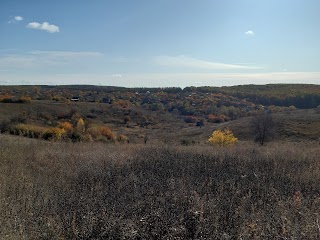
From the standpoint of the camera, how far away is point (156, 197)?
18.4ft

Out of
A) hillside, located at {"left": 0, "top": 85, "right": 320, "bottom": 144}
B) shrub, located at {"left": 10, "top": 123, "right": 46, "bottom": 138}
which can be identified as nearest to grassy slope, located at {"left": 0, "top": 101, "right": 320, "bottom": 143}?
hillside, located at {"left": 0, "top": 85, "right": 320, "bottom": 144}

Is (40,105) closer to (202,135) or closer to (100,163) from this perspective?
(202,135)

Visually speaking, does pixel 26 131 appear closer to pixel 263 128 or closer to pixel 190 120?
pixel 263 128

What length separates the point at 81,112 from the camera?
7700 centimetres

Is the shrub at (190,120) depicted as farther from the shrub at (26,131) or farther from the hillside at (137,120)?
the shrub at (26,131)

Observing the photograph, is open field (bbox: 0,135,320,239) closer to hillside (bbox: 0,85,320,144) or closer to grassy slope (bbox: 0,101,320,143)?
hillside (bbox: 0,85,320,144)

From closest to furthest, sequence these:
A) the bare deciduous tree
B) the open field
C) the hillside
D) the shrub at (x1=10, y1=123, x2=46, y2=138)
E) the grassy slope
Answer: the open field
the shrub at (x1=10, y1=123, x2=46, y2=138)
the bare deciduous tree
the hillside
the grassy slope

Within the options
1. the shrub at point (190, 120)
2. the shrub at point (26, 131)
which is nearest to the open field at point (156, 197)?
the shrub at point (26, 131)

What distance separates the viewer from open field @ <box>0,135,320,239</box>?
4.39 m

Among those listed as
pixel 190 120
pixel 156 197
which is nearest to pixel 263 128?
pixel 156 197

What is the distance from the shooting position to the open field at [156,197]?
14.4 ft

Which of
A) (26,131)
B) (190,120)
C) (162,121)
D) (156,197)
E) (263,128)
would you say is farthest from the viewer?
(190,120)

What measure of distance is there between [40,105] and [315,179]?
69297 mm

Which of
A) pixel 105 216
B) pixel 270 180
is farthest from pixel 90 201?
pixel 270 180
